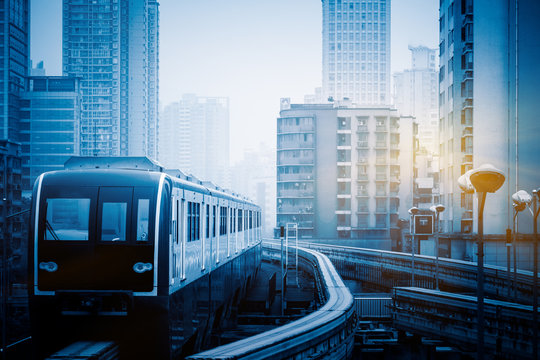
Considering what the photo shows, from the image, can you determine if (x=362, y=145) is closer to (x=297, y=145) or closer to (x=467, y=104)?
(x=297, y=145)

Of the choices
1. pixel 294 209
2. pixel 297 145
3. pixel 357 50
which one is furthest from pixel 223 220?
pixel 357 50

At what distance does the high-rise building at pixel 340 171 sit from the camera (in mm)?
65375

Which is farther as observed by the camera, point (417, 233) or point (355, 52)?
point (355, 52)

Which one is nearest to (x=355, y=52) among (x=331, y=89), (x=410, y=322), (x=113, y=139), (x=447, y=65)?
(x=331, y=89)

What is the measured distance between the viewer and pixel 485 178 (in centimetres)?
891

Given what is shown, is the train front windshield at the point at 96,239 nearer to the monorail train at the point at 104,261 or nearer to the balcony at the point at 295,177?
the monorail train at the point at 104,261

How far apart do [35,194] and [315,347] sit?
4.80m

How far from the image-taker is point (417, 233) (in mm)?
42625

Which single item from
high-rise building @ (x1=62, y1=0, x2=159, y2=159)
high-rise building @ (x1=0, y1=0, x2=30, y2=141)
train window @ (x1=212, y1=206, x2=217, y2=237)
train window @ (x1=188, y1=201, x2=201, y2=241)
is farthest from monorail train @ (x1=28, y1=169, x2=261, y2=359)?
high-rise building @ (x1=62, y1=0, x2=159, y2=159)

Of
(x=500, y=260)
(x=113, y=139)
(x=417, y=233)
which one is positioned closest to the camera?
(x=500, y=260)

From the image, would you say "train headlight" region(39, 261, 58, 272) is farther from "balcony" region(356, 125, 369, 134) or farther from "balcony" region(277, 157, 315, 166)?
"balcony" region(277, 157, 315, 166)

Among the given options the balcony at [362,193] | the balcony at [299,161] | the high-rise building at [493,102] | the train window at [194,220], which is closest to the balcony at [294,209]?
the balcony at [299,161]

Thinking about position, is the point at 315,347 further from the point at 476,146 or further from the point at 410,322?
the point at 476,146

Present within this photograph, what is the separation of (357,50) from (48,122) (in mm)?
75897
